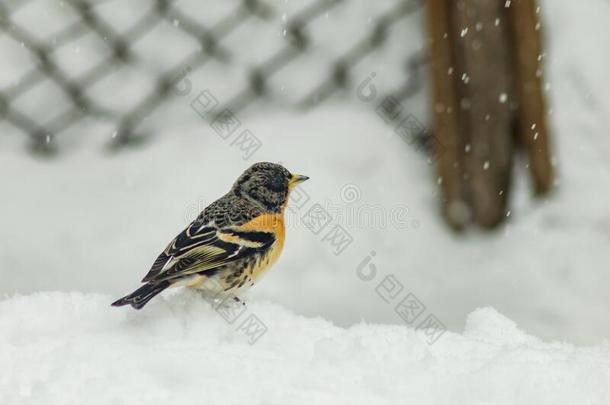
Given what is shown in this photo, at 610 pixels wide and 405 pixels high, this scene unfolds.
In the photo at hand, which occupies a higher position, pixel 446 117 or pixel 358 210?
pixel 446 117

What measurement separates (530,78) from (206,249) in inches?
46.1

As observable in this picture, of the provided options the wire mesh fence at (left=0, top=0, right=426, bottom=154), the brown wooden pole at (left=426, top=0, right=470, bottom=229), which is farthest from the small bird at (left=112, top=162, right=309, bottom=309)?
the wire mesh fence at (left=0, top=0, right=426, bottom=154)

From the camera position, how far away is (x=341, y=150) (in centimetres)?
287

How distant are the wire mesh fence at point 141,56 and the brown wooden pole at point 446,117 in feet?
1.16

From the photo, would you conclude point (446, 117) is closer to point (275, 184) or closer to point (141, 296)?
point (275, 184)

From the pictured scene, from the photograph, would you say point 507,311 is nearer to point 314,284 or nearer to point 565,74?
point 314,284

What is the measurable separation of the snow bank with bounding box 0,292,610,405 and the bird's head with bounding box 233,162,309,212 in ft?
0.99

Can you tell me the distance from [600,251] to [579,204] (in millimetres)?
152

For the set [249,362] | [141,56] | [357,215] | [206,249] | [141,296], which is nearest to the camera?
[249,362]

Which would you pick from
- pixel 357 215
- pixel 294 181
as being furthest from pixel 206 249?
pixel 357 215

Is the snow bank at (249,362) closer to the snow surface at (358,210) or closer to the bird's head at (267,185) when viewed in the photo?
the bird's head at (267,185)

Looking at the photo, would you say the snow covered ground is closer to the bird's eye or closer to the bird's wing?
the bird's wing

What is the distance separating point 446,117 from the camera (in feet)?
8.61

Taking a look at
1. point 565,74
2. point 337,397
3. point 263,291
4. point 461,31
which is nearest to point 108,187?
point 263,291
